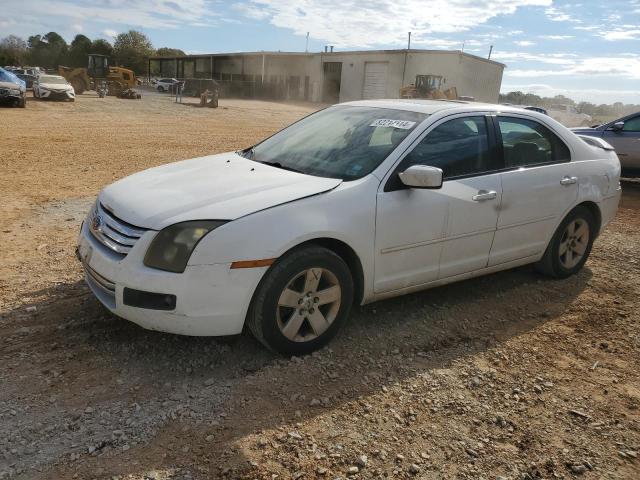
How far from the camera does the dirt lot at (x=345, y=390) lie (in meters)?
2.53

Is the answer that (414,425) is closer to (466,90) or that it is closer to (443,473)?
(443,473)

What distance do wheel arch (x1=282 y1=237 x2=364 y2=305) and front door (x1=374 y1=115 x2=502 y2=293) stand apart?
0.45 feet

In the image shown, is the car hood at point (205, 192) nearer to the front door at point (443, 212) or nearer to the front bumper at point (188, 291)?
the front bumper at point (188, 291)

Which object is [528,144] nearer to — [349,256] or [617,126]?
[349,256]

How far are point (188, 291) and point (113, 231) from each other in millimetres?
680

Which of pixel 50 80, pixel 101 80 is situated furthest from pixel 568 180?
pixel 101 80

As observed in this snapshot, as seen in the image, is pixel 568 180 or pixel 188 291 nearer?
pixel 188 291

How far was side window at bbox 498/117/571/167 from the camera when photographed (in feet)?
14.1

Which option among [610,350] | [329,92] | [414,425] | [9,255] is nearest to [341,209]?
[414,425]

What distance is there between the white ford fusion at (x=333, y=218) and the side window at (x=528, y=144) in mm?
14

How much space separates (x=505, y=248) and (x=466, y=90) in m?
38.6

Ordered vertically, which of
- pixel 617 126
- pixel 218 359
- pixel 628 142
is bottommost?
pixel 218 359

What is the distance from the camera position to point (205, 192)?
10.8ft

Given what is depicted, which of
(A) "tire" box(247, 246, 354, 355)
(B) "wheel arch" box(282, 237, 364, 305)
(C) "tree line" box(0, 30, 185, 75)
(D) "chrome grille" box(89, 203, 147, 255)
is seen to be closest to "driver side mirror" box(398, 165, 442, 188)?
(B) "wheel arch" box(282, 237, 364, 305)
